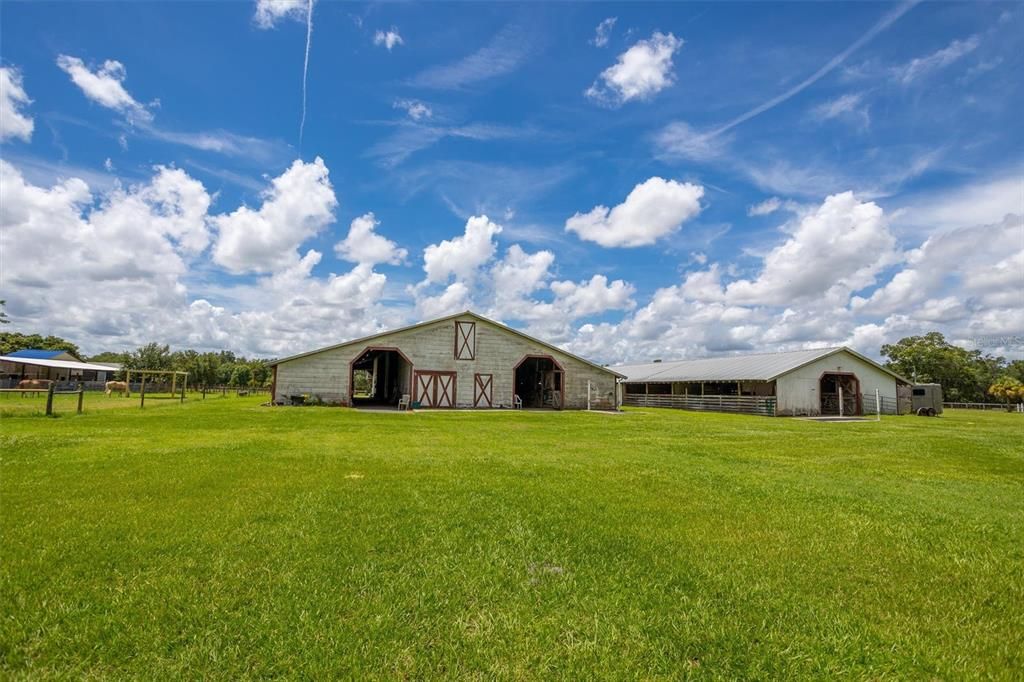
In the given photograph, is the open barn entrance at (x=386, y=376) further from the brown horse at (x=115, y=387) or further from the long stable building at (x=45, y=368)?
the long stable building at (x=45, y=368)

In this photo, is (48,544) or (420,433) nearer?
(48,544)

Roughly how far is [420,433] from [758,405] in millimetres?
26266

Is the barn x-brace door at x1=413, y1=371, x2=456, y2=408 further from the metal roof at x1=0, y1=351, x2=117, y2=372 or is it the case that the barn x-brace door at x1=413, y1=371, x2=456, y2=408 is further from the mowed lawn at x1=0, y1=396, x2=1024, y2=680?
the metal roof at x1=0, y1=351, x2=117, y2=372

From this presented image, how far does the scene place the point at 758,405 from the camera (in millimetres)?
34094

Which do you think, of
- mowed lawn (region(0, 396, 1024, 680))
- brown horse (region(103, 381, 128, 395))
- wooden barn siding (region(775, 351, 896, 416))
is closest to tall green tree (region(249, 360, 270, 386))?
brown horse (region(103, 381, 128, 395))

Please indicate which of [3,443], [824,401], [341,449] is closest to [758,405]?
[824,401]

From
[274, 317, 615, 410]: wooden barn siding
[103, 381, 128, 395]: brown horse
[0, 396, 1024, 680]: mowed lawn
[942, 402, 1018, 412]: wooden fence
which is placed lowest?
[0, 396, 1024, 680]: mowed lawn

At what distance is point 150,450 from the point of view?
10.6 meters

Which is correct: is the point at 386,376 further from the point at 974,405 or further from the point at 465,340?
the point at 974,405

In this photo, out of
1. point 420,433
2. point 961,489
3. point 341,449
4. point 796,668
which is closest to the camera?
point 796,668

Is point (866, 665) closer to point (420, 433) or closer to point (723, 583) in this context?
point (723, 583)

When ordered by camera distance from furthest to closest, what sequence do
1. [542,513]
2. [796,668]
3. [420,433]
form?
1. [420,433]
2. [542,513]
3. [796,668]

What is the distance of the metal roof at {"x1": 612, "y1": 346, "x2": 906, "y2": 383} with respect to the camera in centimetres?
3459

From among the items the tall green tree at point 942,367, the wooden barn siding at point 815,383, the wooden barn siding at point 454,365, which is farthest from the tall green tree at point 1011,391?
the wooden barn siding at point 454,365
